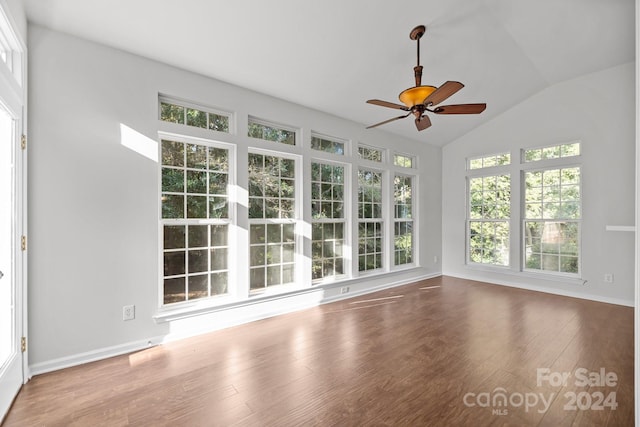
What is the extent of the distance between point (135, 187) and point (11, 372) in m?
1.62

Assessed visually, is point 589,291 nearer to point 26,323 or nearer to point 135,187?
point 135,187

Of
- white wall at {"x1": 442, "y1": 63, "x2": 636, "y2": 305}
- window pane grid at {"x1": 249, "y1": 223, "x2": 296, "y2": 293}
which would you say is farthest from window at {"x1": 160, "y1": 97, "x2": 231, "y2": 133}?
white wall at {"x1": 442, "y1": 63, "x2": 636, "y2": 305}

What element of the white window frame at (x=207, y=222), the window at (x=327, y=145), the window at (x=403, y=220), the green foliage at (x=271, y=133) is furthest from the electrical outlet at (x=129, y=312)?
the window at (x=403, y=220)

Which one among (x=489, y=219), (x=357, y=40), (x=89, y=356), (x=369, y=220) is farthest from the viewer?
(x=489, y=219)

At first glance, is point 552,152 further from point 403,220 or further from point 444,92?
point 444,92

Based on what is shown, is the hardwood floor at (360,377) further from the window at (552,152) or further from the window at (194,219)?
the window at (552,152)

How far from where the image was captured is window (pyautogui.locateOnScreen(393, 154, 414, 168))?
5.57 meters

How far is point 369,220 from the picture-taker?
16.6 ft

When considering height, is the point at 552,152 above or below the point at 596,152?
above

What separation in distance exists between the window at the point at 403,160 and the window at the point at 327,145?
138 cm

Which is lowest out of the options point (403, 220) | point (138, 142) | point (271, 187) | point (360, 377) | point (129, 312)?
point (360, 377)

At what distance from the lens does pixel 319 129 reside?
4.31 metres

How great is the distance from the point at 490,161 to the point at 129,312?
246 inches

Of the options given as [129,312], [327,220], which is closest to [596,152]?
[327,220]
